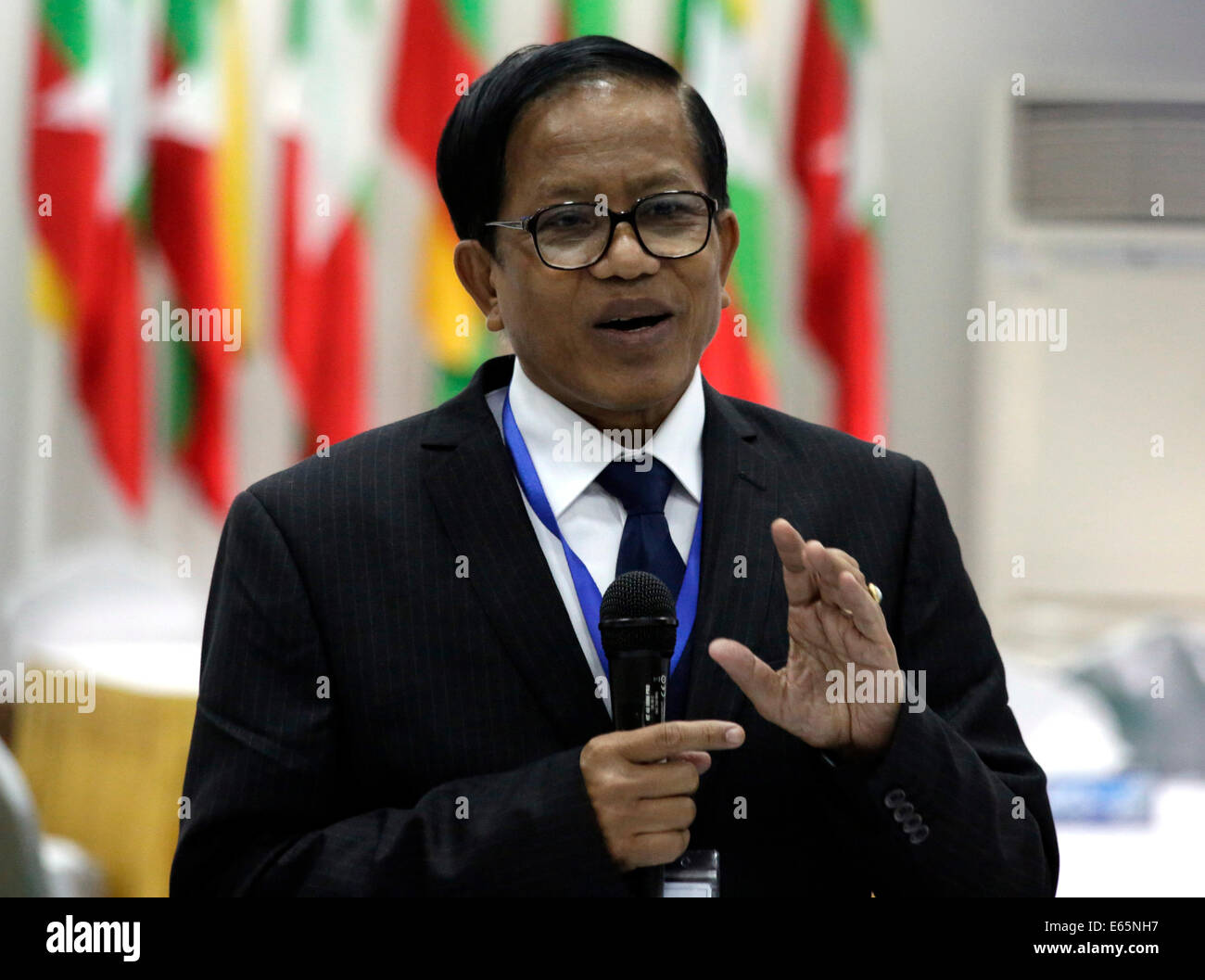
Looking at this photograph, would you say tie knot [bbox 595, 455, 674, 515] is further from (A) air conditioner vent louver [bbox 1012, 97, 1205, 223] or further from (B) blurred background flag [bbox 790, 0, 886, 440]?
(A) air conditioner vent louver [bbox 1012, 97, 1205, 223]

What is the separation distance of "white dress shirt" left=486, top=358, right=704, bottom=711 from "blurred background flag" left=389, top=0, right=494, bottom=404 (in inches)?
120

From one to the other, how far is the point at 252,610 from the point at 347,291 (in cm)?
334

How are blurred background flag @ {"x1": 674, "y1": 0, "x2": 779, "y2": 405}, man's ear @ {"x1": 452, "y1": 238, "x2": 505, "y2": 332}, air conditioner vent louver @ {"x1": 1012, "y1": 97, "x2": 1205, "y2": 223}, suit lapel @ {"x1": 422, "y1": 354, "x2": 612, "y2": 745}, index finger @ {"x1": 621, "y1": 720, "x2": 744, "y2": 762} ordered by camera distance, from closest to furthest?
1. index finger @ {"x1": 621, "y1": 720, "x2": 744, "y2": 762}
2. suit lapel @ {"x1": 422, "y1": 354, "x2": 612, "y2": 745}
3. man's ear @ {"x1": 452, "y1": 238, "x2": 505, "y2": 332}
4. blurred background flag @ {"x1": 674, "y1": 0, "x2": 779, "y2": 405}
5. air conditioner vent louver @ {"x1": 1012, "y1": 97, "x2": 1205, "y2": 223}

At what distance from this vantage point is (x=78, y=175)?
462 cm

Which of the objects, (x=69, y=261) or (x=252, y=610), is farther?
(x=69, y=261)

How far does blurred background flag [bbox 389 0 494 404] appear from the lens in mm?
4633

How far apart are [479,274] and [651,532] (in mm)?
426

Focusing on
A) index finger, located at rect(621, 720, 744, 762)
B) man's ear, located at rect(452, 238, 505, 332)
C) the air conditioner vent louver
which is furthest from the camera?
the air conditioner vent louver

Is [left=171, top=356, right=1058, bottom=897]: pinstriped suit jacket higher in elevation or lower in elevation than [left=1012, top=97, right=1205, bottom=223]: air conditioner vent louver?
lower

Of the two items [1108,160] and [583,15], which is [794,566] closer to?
[583,15]

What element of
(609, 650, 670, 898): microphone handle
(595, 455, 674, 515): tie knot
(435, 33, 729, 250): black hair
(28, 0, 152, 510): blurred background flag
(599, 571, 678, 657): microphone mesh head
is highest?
(28, 0, 152, 510): blurred background flag

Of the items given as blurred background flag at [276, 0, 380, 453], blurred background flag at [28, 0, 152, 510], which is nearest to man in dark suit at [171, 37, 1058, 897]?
blurred background flag at [276, 0, 380, 453]
